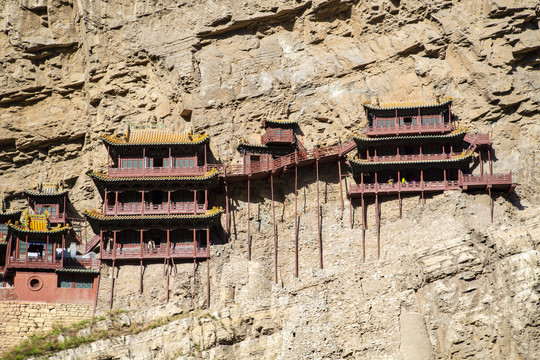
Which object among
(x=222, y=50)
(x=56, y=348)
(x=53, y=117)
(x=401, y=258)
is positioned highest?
(x=222, y=50)

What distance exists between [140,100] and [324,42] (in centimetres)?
1588

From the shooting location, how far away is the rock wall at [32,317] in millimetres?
57438

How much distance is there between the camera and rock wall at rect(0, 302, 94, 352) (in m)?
57.4

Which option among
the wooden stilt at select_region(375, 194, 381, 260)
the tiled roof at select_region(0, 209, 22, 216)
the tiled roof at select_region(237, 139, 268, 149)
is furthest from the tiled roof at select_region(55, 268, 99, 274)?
the wooden stilt at select_region(375, 194, 381, 260)

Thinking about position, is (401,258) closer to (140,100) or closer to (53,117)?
(140,100)

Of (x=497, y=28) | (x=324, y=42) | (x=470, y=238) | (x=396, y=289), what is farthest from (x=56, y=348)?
(x=497, y=28)

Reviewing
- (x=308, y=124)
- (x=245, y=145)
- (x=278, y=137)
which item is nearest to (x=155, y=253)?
(x=245, y=145)

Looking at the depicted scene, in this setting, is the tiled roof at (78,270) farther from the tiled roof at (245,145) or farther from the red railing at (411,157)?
the red railing at (411,157)

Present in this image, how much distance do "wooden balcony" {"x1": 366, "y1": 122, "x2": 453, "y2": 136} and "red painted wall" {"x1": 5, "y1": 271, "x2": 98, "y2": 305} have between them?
76.3ft

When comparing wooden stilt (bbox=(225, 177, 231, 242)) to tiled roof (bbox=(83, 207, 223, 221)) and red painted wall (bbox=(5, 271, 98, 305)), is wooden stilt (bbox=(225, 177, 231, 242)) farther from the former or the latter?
red painted wall (bbox=(5, 271, 98, 305))

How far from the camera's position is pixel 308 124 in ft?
227

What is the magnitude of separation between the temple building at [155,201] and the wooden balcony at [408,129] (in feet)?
40.2

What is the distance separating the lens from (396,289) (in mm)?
55031

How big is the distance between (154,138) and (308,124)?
39.7 ft
